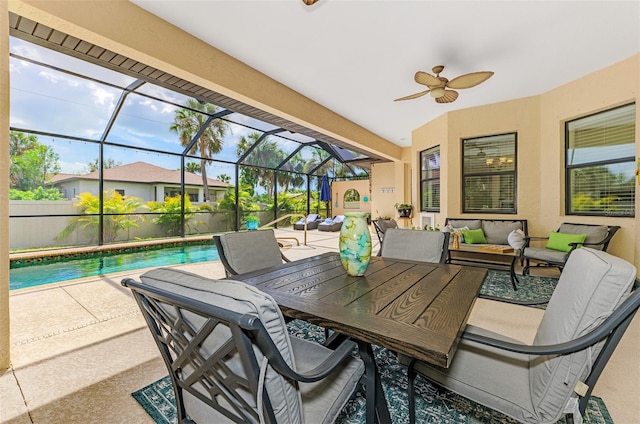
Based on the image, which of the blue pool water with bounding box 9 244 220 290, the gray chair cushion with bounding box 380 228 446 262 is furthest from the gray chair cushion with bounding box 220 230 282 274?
the blue pool water with bounding box 9 244 220 290

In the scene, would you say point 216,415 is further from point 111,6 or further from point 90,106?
point 90,106

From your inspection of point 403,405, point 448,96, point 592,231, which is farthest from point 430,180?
point 403,405

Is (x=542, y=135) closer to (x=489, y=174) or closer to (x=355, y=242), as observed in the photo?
(x=489, y=174)

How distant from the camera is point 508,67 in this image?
3887mm

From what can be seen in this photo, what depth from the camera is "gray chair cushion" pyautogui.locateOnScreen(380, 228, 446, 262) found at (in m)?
2.43

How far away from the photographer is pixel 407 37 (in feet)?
10.4

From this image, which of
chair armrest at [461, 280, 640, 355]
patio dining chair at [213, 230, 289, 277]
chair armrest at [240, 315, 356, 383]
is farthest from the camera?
patio dining chair at [213, 230, 289, 277]

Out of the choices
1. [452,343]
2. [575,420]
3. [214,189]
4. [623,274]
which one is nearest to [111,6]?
[452,343]

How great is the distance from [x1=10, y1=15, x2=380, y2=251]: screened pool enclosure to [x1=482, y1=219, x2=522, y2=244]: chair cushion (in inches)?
149

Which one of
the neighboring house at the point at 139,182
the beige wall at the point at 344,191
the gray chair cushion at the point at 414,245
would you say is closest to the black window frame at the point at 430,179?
the gray chair cushion at the point at 414,245

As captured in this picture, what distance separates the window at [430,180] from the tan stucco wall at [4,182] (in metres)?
6.55

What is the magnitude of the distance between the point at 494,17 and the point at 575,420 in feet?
11.3

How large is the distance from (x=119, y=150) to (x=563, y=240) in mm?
9680

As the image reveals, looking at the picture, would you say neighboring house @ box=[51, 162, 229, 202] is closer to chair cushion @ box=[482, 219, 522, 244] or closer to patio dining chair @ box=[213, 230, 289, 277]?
patio dining chair @ box=[213, 230, 289, 277]
